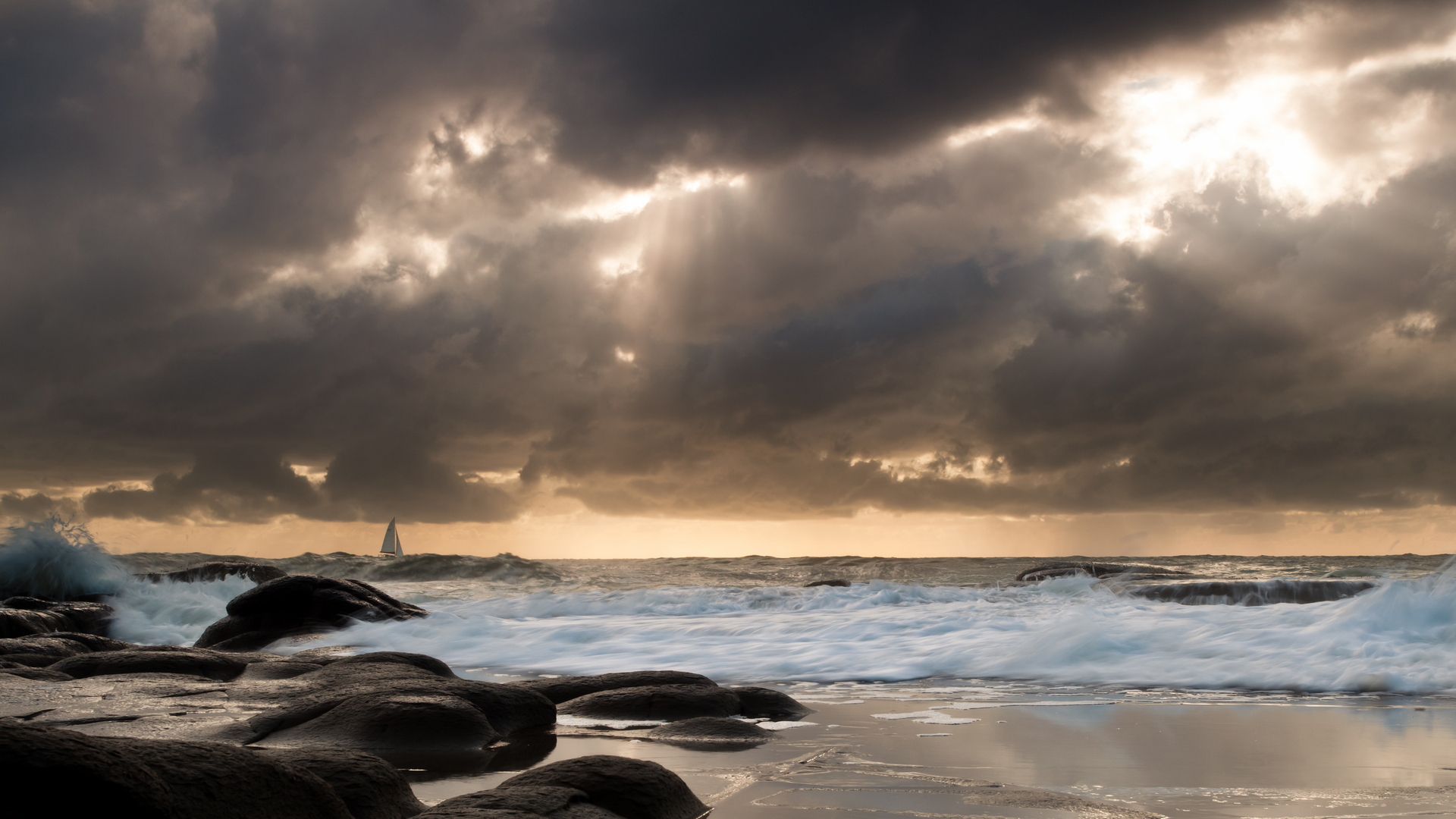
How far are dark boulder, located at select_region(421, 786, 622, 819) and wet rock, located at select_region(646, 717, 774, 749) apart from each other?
1.76 metres

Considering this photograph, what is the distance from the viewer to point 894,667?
26.8ft

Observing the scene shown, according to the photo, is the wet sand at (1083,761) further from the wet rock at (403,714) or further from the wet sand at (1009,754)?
the wet rock at (403,714)

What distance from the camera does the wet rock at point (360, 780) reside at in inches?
115

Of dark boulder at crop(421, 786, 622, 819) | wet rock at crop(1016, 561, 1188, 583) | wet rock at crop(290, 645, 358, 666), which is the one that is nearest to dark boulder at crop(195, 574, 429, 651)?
wet rock at crop(290, 645, 358, 666)

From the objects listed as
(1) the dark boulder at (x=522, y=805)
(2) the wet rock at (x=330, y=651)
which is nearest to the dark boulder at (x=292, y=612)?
(2) the wet rock at (x=330, y=651)

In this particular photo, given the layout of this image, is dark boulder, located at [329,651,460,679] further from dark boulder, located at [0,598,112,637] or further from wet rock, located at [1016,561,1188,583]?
wet rock, located at [1016,561,1188,583]

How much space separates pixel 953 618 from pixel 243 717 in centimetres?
786

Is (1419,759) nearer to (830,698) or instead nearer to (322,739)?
(830,698)

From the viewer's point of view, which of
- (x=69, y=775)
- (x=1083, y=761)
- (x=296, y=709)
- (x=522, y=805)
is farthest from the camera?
(x=296, y=709)

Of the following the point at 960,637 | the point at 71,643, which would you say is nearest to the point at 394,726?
the point at 71,643

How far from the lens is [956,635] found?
9.67 meters

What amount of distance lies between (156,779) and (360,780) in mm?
733

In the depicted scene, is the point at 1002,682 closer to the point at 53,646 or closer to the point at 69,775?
the point at 69,775

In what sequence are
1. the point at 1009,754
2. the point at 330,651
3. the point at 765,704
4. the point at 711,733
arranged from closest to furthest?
1. the point at 1009,754
2. the point at 711,733
3. the point at 765,704
4. the point at 330,651
